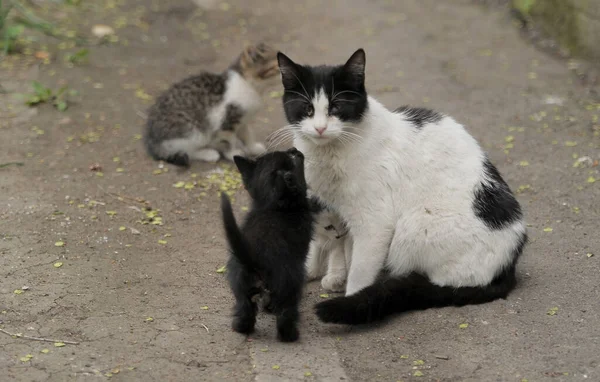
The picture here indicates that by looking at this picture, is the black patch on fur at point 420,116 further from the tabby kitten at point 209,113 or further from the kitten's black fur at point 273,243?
the tabby kitten at point 209,113

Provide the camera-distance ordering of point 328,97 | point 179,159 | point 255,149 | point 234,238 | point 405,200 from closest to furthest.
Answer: point 234,238 < point 328,97 < point 405,200 < point 179,159 < point 255,149

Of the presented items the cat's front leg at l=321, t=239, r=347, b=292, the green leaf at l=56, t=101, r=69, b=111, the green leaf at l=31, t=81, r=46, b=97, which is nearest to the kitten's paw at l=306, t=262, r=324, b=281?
the cat's front leg at l=321, t=239, r=347, b=292

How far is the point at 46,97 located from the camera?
7504 millimetres

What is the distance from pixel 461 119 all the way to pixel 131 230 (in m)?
3.51

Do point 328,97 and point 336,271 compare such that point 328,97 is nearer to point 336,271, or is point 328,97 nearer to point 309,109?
point 309,109

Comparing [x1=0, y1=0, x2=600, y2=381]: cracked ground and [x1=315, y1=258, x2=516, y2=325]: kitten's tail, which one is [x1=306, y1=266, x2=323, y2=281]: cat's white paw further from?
[x1=315, y1=258, x2=516, y2=325]: kitten's tail

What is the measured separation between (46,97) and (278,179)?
437cm

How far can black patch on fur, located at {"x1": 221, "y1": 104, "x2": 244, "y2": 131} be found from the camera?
21.7ft

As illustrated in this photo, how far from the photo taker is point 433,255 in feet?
13.9

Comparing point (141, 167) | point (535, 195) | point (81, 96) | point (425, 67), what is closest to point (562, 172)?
point (535, 195)

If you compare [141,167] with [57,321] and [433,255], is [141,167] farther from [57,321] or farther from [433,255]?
[433,255]

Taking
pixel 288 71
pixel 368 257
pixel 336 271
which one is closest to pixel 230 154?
pixel 336 271

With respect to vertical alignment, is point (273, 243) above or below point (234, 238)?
below

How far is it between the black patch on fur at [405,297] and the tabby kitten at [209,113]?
272 centimetres
